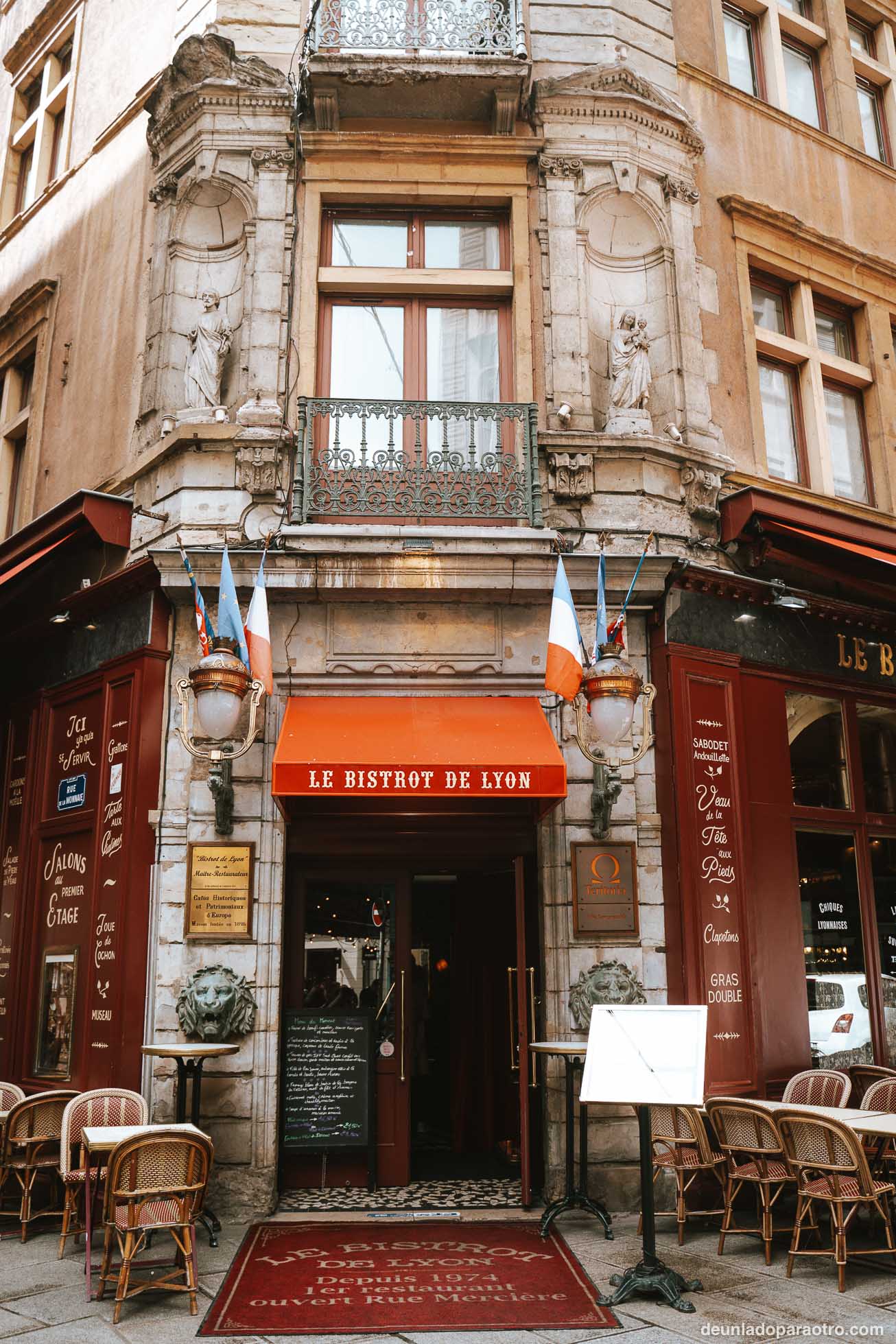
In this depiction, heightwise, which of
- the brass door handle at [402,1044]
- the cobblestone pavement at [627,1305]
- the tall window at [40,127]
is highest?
the tall window at [40,127]

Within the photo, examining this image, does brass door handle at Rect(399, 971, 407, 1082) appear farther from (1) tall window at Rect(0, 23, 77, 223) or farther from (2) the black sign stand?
(1) tall window at Rect(0, 23, 77, 223)

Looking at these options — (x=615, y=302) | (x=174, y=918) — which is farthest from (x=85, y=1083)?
(x=615, y=302)

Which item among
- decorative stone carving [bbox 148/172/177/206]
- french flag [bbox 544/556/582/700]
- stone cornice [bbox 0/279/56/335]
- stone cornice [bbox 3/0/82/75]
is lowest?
french flag [bbox 544/556/582/700]

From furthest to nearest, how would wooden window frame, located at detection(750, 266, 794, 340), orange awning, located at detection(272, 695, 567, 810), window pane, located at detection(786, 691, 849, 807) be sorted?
wooden window frame, located at detection(750, 266, 794, 340)
window pane, located at detection(786, 691, 849, 807)
orange awning, located at detection(272, 695, 567, 810)

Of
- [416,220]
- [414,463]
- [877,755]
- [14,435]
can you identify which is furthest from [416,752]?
A: [14,435]

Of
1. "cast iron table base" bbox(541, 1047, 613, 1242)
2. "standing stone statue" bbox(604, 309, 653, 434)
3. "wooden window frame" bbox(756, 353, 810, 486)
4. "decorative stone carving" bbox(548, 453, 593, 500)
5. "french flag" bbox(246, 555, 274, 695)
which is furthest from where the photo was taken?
"wooden window frame" bbox(756, 353, 810, 486)

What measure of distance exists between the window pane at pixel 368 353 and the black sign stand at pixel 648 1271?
6.08m

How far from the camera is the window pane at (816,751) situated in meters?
9.17

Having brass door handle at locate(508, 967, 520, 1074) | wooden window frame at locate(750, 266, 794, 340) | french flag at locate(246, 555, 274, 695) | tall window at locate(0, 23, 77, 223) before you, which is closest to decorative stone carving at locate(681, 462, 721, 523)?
wooden window frame at locate(750, 266, 794, 340)

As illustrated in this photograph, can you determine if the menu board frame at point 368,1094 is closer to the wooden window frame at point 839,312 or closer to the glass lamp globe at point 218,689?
the glass lamp globe at point 218,689

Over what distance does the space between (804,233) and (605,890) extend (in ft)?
22.1

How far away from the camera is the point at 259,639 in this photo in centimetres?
758

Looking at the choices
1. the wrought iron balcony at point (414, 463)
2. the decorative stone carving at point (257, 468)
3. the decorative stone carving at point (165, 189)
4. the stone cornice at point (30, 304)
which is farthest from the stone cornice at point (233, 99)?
the decorative stone carving at point (257, 468)

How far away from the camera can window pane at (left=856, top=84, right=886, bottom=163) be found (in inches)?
476
